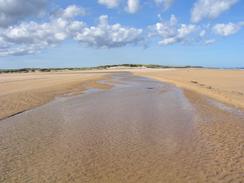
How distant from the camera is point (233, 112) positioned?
15.0 metres

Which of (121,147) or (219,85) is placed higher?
(121,147)

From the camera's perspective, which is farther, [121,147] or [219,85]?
[219,85]

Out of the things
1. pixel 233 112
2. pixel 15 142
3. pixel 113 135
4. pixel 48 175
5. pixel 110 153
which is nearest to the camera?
pixel 48 175

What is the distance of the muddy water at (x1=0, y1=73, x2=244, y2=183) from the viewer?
688cm

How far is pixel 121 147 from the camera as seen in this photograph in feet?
29.9

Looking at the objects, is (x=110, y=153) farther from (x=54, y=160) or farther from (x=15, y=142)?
(x=15, y=142)

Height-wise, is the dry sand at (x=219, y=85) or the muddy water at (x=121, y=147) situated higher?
the muddy water at (x=121, y=147)

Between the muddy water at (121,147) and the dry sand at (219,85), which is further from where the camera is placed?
the dry sand at (219,85)

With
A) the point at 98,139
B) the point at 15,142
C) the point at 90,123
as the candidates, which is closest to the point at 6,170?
the point at 15,142

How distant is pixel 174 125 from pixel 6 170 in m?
6.83

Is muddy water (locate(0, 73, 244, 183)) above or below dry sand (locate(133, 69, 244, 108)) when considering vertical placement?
above

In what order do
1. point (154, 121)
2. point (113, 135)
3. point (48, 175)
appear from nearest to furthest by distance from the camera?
1. point (48, 175)
2. point (113, 135)
3. point (154, 121)

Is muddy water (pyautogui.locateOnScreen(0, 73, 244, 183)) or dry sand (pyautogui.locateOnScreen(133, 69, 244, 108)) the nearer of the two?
muddy water (pyautogui.locateOnScreen(0, 73, 244, 183))

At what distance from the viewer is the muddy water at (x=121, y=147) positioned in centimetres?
688
